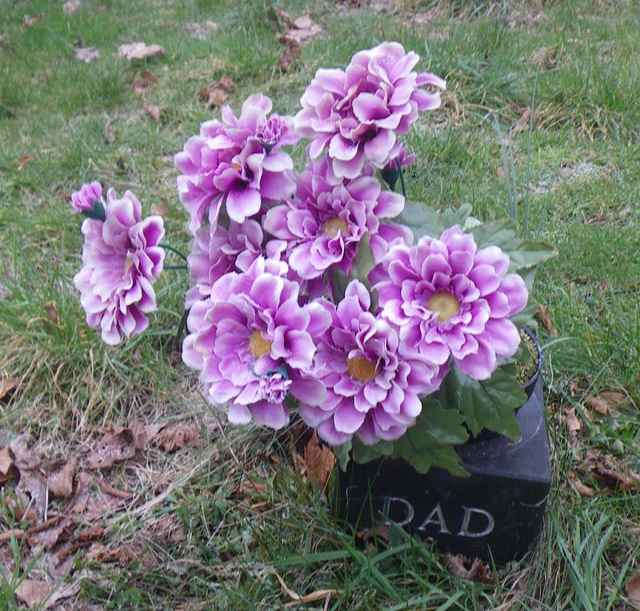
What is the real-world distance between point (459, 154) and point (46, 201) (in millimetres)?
1745

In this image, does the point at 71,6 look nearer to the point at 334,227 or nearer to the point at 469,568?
the point at 334,227

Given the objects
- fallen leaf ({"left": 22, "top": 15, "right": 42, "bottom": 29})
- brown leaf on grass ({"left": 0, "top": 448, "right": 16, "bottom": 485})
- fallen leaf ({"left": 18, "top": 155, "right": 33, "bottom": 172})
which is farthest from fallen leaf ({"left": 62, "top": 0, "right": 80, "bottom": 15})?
brown leaf on grass ({"left": 0, "top": 448, "right": 16, "bottom": 485})

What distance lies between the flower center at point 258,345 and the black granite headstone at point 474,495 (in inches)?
20.7

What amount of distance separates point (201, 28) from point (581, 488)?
405 centimetres

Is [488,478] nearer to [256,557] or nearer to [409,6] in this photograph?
[256,557]

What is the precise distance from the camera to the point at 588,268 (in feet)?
8.54

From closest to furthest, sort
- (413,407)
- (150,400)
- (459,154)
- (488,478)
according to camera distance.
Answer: (413,407) → (488,478) → (150,400) → (459,154)

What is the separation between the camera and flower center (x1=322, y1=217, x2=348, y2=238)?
4.36ft

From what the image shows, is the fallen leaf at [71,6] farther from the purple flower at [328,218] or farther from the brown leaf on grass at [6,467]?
the purple flower at [328,218]

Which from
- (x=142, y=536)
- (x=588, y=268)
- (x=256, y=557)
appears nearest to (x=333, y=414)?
(x=256, y=557)

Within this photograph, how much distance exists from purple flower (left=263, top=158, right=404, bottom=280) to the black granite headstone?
52 centimetres

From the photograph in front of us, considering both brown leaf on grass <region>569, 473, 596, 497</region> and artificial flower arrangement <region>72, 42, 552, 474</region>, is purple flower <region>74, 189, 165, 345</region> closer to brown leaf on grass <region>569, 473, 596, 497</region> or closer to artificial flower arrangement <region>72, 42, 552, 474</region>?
artificial flower arrangement <region>72, 42, 552, 474</region>

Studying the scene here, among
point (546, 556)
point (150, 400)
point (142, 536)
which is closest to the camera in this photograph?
point (546, 556)

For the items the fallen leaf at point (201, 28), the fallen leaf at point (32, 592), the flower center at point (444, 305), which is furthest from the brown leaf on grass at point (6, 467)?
the fallen leaf at point (201, 28)
